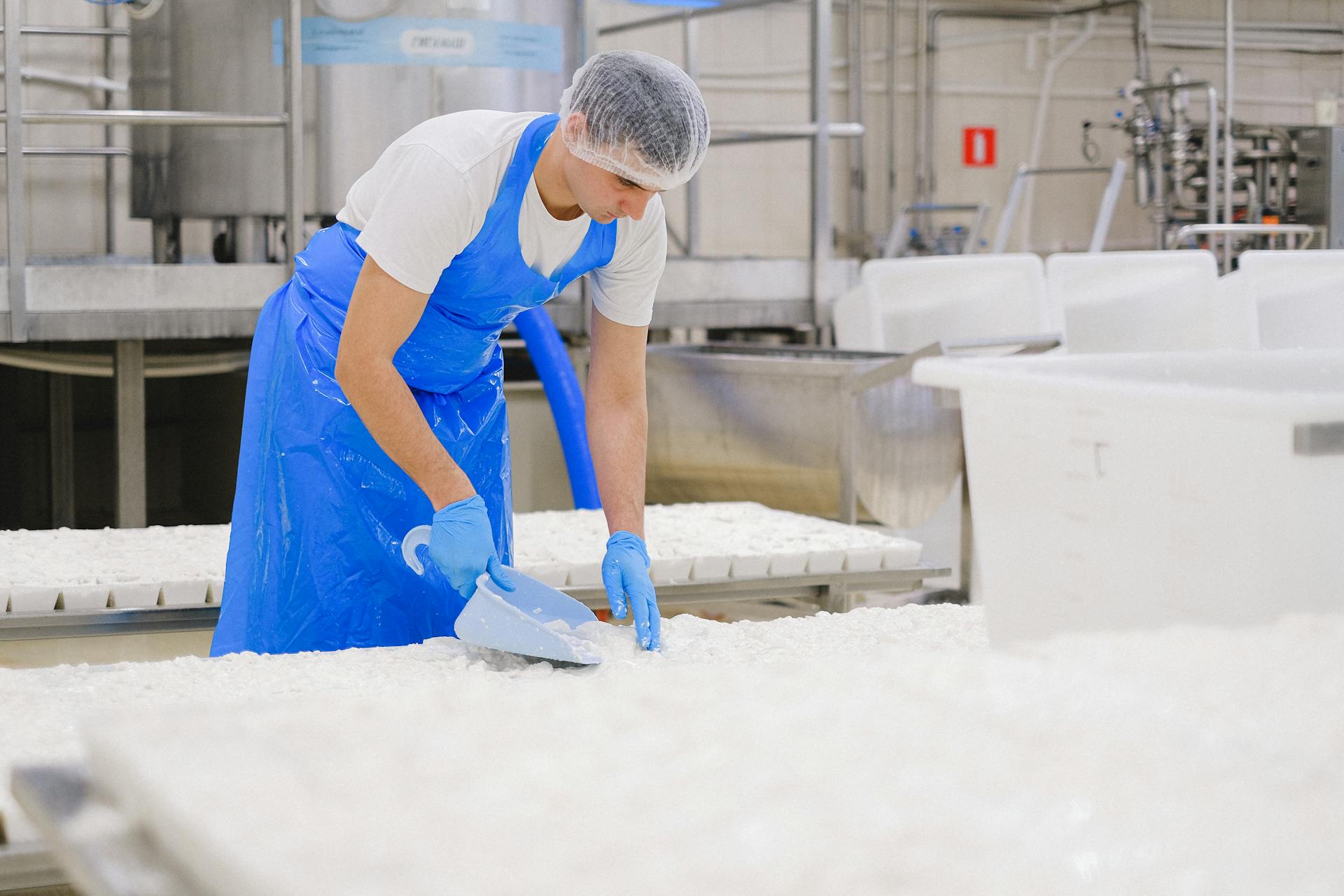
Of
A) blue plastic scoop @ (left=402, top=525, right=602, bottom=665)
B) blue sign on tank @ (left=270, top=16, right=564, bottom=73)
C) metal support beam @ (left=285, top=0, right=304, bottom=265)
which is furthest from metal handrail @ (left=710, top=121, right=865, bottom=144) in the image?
blue plastic scoop @ (left=402, top=525, right=602, bottom=665)

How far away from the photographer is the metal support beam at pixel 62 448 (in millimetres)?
4223

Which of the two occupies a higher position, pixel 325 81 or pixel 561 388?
pixel 325 81

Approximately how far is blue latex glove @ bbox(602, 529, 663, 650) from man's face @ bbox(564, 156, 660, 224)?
0.40 m

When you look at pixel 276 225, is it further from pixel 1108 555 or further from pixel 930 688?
pixel 930 688

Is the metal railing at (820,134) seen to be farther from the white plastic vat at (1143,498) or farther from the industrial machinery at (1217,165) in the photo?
the industrial machinery at (1217,165)

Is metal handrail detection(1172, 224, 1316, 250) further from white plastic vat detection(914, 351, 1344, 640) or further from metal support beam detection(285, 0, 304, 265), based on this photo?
white plastic vat detection(914, 351, 1344, 640)

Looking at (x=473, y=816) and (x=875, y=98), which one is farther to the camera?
(x=875, y=98)

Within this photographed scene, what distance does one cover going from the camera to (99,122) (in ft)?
9.10

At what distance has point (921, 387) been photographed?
11.0ft

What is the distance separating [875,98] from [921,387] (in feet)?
13.1

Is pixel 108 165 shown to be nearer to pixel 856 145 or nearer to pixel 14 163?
pixel 14 163

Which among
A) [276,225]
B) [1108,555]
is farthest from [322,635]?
[276,225]

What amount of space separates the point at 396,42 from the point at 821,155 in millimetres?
1119

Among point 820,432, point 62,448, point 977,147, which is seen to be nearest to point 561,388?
point 820,432
